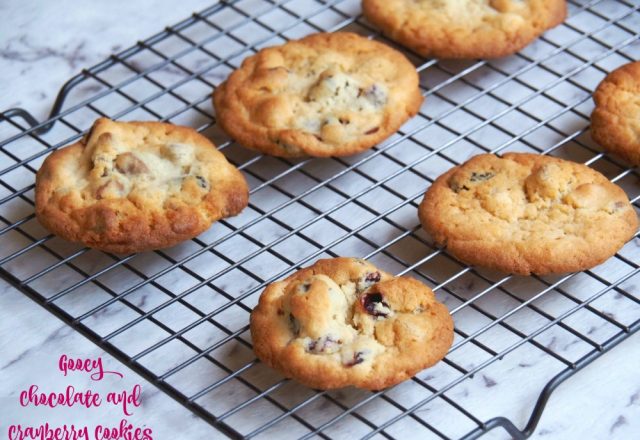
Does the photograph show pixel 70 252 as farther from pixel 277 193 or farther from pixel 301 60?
pixel 301 60

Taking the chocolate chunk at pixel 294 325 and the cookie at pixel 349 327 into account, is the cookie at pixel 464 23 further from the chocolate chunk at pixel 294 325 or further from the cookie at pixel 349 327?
the chocolate chunk at pixel 294 325

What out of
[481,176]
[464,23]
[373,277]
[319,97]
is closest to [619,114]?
[481,176]

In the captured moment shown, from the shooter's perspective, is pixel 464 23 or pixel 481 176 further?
pixel 464 23

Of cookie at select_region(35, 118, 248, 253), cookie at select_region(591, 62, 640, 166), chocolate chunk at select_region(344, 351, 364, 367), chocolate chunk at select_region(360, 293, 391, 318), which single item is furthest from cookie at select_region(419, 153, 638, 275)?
cookie at select_region(35, 118, 248, 253)

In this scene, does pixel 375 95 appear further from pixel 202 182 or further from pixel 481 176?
pixel 202 182

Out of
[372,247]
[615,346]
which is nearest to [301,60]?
[372,247]

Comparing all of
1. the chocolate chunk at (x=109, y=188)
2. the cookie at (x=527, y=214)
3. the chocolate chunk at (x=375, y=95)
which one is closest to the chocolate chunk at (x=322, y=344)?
the cookie at (x=527, y=214)
